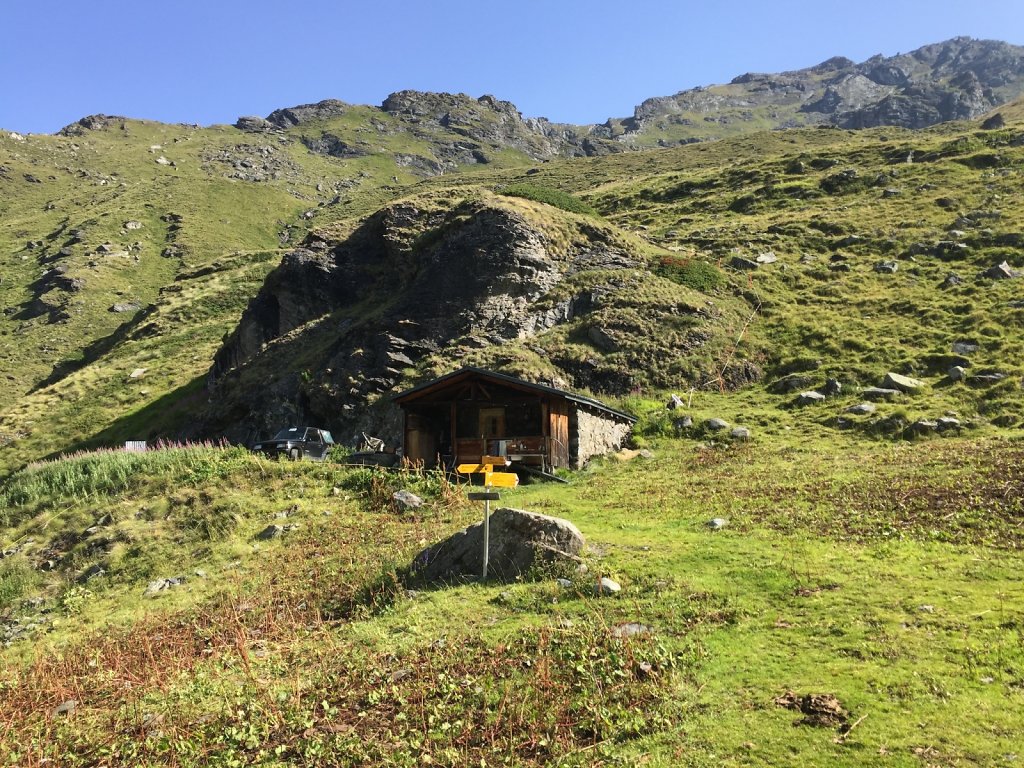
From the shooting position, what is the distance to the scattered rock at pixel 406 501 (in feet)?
63.2

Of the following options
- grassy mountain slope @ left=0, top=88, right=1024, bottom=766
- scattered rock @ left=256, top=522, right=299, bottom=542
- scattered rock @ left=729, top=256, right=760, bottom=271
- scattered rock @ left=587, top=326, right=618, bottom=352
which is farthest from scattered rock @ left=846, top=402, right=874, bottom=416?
scattered rock @ left=256, top=522, right=299, bottom=542

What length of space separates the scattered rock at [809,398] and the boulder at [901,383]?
9.90 feet

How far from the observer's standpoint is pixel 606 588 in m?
11.4

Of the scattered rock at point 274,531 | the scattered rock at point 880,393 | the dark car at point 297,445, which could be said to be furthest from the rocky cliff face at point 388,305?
the scattered rock at point 880,393

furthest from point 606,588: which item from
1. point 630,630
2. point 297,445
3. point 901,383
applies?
point 901,383

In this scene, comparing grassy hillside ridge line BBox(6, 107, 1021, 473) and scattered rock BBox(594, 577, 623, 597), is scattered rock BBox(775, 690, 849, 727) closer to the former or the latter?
scattered rock BBox(594, 577, 623, 597)

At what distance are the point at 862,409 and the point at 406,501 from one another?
21.3m

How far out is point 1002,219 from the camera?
48750mm

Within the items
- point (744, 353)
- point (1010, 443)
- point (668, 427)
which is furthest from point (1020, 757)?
point (744, 353)

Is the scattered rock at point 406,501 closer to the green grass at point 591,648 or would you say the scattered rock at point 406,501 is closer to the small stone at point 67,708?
the green grass at point 591,648

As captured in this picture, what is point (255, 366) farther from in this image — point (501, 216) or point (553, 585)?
point (553, 585)

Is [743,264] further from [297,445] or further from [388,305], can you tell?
[297,445]

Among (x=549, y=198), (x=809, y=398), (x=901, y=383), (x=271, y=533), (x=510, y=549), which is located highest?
(x=549, y=198)

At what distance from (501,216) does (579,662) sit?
3918cm
